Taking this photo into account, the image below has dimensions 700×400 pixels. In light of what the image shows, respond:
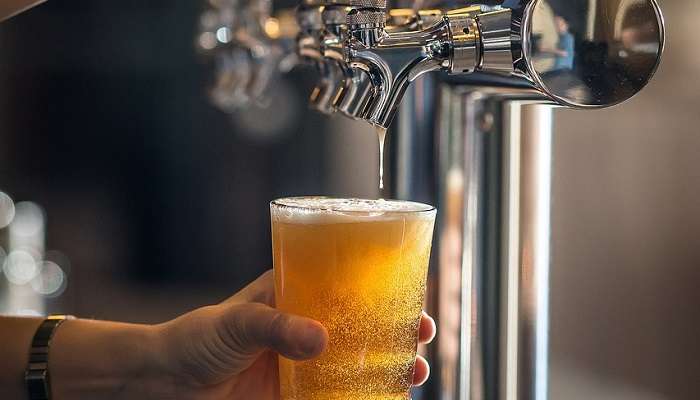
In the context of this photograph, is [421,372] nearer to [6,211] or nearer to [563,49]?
[563,49]

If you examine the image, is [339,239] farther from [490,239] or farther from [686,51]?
[686,51]

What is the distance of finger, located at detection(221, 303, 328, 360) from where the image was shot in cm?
68

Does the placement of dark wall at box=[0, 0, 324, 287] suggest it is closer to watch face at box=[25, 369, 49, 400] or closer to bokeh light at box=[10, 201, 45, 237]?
bokeh light at box=[10, 201, 45, 237]

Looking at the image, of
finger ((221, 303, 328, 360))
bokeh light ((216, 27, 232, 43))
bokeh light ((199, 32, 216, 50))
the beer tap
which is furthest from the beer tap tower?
bokeh light ((199, 32, 216, 50))

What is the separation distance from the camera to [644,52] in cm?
54

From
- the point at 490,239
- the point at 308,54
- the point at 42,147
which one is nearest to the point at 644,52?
the point at 490,239

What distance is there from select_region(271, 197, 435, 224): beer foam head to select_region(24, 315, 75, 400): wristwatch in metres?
0.38

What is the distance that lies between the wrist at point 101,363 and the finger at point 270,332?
15 centimetres

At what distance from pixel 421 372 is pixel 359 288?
0.45 feet

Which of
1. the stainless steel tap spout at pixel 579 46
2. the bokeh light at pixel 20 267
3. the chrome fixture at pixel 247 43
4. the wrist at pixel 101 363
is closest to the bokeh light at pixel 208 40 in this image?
the chrome fixture at pixel 247 43

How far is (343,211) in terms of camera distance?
681 mm

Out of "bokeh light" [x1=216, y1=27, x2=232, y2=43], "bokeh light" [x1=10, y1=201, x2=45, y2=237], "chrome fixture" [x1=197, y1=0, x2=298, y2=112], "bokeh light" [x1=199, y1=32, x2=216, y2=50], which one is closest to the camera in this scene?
"chrome fixture" [x1=197, y1=0, x2=298, y2=112]

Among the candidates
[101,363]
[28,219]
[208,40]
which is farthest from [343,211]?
[28,219]

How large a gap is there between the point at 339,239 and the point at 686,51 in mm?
358
